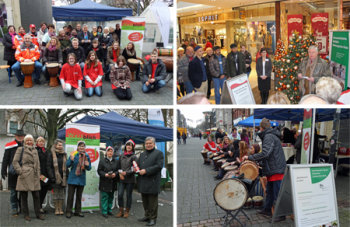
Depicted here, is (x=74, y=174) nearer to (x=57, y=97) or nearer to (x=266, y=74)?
(x=57, y=97)

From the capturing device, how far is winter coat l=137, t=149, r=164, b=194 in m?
4.46

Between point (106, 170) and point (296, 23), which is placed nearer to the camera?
point (106, 170)

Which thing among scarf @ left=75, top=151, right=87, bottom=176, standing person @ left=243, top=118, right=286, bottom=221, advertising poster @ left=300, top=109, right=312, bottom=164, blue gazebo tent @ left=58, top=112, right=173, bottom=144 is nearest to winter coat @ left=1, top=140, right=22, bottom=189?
scarf @ left=75, top=151, right=87, bottom=176

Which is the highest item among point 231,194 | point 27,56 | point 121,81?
point 27,56

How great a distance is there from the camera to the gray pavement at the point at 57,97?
20.3ft

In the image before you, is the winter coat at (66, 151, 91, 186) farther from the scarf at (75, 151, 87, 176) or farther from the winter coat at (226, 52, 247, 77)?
the winter coat at (226, 52, 247, 77)

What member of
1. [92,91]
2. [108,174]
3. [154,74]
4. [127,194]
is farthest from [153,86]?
[127,194]

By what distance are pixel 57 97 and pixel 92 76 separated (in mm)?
822

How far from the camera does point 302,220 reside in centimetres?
354

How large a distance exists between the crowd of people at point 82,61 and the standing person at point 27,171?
202cm

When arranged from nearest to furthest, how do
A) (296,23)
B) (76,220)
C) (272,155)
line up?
(272,155) < (76,220) < (296,23)

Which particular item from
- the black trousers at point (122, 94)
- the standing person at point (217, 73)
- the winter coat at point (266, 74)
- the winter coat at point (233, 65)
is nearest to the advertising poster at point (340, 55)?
the winter coat at point (266, 74)

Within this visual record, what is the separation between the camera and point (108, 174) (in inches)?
197

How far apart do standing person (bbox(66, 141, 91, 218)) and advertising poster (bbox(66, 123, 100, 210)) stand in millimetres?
185
